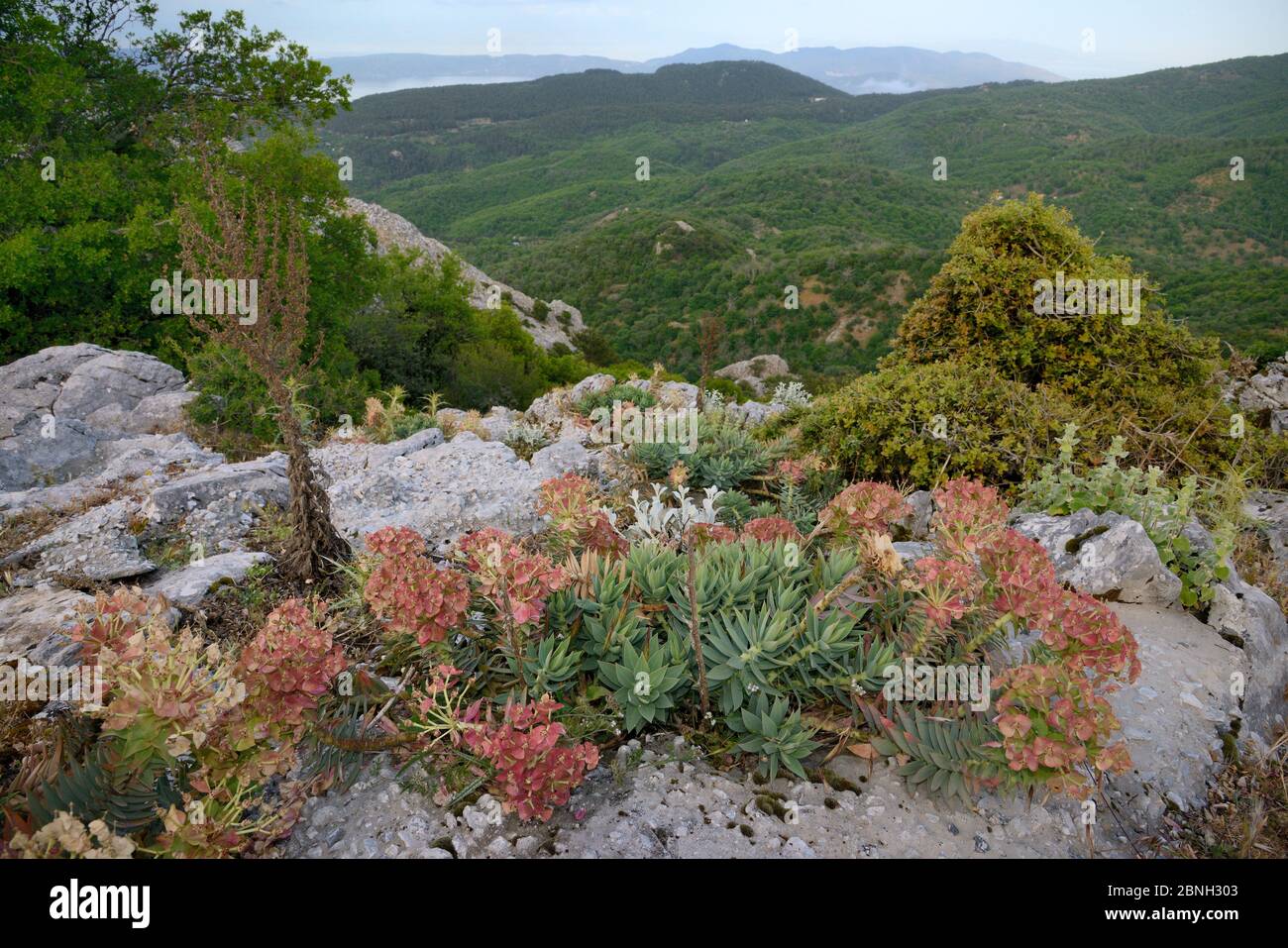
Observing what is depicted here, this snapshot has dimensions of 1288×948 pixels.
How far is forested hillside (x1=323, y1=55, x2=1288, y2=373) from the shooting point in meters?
42.6

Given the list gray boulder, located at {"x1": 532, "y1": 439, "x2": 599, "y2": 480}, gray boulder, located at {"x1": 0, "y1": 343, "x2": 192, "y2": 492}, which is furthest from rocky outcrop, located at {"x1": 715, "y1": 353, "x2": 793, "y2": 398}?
gray boulder, located at {"x1": 532, "y1": 439, "x2": 599, "y2": 480}

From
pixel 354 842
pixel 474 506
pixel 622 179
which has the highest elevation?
pixel 622 179

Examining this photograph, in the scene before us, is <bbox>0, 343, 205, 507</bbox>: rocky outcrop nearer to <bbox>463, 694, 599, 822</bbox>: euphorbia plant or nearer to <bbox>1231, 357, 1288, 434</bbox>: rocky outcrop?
<bbox>463, 694, 599, 822</bbox>: euphorbia plant

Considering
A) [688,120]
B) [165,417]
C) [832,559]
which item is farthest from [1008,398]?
[688,120]

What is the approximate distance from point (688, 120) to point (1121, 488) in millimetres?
135880

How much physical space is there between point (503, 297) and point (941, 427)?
120 feet

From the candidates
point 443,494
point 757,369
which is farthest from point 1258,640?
point 757,369

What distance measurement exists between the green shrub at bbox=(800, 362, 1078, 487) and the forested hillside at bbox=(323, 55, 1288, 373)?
8.26ft

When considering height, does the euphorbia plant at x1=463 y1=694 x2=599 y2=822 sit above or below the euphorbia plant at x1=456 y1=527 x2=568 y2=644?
below

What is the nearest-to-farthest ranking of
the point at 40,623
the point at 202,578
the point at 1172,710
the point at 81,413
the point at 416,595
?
1. the point at 416,595
2. the point at 1172,710
3. the point at 40,623
4. the point at 202,578
5. the point at 81,413

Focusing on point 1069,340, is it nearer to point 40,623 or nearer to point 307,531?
point 307,531

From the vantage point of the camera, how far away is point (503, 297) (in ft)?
130

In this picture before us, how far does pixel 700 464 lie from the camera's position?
5.55 meters

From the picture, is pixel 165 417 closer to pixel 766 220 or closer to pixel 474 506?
pixel 474 506
